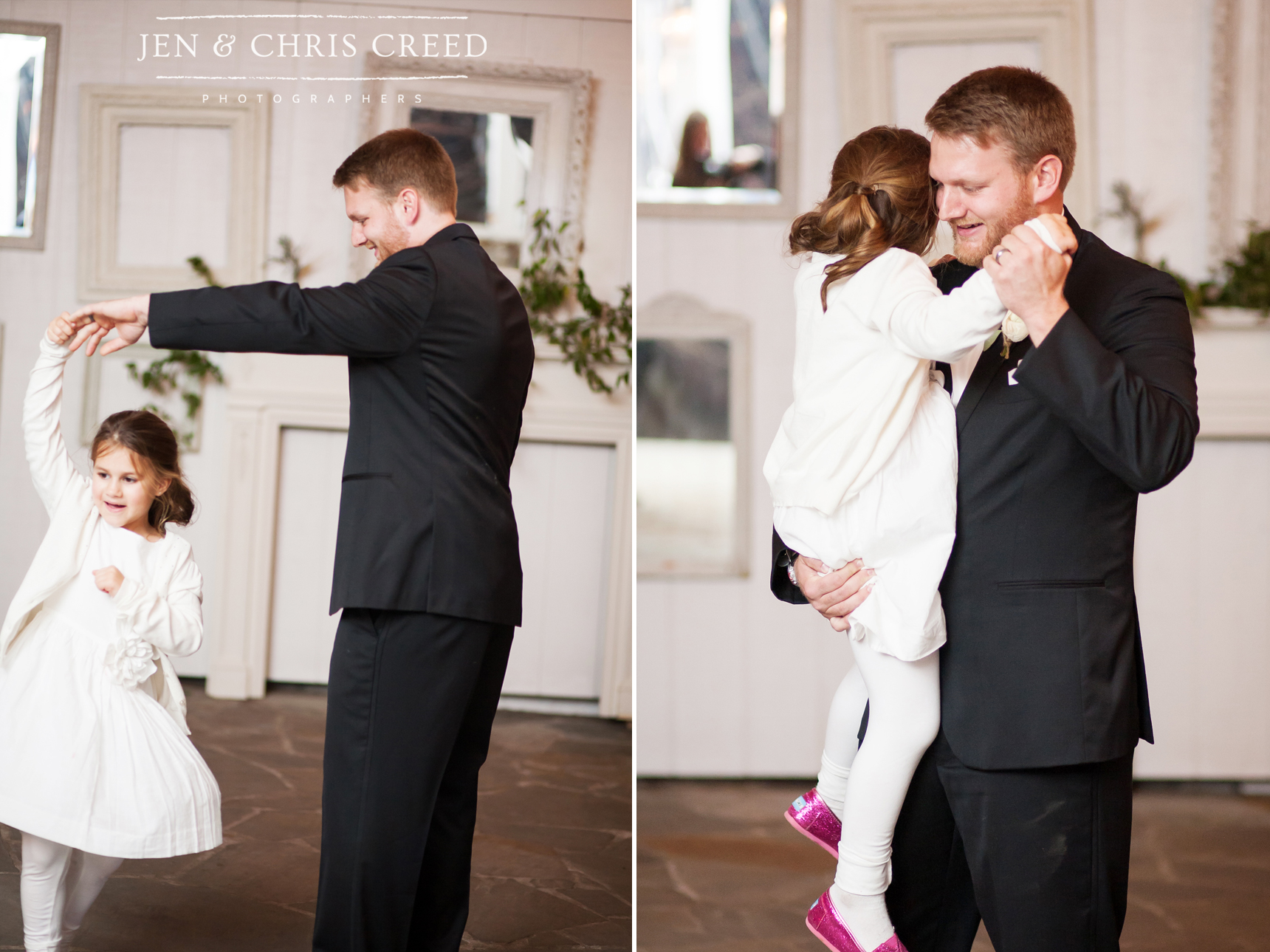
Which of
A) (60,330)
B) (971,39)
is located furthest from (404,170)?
(971,39)

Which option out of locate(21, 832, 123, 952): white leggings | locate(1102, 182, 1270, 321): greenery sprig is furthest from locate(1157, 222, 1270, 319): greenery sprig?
locate(21, 832, 123, 952): white leggings

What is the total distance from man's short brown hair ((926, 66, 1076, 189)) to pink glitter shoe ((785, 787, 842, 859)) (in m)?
1.04

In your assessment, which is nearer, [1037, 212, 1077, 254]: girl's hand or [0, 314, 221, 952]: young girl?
[1037, 212, 1077, 254]: girl's hand

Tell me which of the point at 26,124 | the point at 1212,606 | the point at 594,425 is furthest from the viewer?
the point at 1212,606

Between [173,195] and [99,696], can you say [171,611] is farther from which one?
[173,195]

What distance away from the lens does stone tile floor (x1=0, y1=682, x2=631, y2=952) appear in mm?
2381

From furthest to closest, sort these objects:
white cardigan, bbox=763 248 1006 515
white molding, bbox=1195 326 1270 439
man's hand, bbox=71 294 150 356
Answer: white molding, bbox=1195 326 1270 439 → man's hand, bbox=71 294 150 356 → white cardigan, bbox=763 248 1006 515

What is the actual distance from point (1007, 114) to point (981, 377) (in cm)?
38

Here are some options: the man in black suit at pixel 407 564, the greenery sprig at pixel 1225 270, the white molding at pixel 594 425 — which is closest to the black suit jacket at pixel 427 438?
the man in black suit at pixel 407 564

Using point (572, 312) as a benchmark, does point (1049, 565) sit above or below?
below

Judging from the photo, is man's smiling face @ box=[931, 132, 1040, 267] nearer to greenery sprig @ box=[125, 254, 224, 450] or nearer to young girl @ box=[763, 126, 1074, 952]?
young girl @ box=[763, 126, 1074, 952]

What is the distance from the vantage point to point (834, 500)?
5.39 ft

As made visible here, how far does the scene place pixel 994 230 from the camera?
5.35ft

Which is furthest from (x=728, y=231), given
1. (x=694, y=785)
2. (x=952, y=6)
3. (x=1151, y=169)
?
(x=694, y=785)
